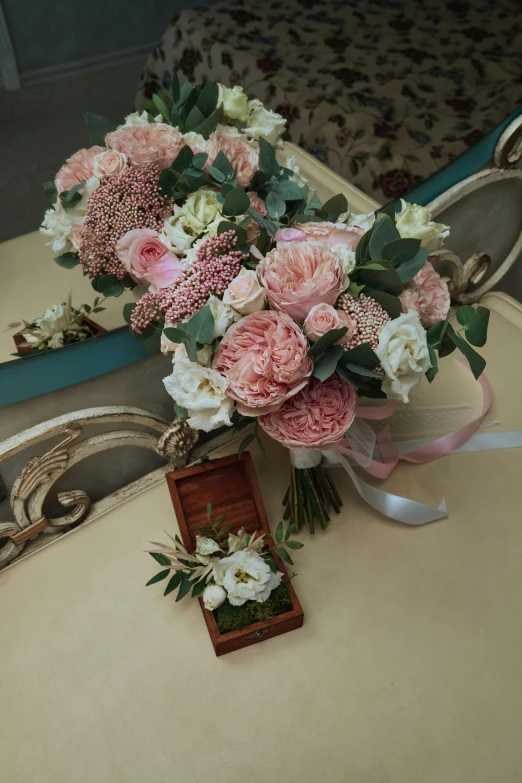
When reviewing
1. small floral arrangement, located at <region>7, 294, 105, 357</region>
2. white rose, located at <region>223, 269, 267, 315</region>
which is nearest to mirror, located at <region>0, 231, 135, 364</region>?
small floral arrangement, located at <region>7, 294, 105, 357</region>

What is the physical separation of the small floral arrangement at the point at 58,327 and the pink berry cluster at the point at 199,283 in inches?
5.4

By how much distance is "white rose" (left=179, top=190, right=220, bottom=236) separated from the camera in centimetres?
71

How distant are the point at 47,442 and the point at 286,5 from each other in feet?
4.19

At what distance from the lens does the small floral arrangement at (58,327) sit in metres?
0.79

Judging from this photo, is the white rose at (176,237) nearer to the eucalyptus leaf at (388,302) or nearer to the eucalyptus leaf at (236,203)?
the eucalyptus leaf at (236,203)

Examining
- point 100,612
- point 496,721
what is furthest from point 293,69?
point 496,721

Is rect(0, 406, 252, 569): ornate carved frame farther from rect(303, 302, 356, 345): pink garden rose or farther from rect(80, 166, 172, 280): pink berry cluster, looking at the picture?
rect(303, 302, 356, 345): pink garden rose

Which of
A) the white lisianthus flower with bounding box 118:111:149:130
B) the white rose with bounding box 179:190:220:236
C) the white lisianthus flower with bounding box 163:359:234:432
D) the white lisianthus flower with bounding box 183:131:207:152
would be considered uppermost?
the white lisianthus flower with bounding box 118:111:149:130

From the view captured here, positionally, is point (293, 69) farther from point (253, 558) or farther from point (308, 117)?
point (253, 558)

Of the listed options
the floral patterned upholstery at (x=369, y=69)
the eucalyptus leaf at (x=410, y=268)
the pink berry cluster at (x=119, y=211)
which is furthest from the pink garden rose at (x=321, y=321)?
the floral patterned upholstery at (x=369, y=69)

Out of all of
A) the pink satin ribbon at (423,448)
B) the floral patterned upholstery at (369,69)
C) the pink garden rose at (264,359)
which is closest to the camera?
the pink garden rose at (264,359)

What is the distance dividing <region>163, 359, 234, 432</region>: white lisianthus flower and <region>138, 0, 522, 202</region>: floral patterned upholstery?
60 centimetres

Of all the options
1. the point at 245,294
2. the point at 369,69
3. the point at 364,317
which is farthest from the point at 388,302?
the point at 369,69

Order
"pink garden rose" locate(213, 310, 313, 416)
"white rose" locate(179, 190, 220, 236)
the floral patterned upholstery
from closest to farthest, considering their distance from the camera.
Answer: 1. "pink garden rose" locate(213, 310, 313, 416)
2. "white rose" locate(179, 190, 220, 236)
3. the floral patterned upholstery
